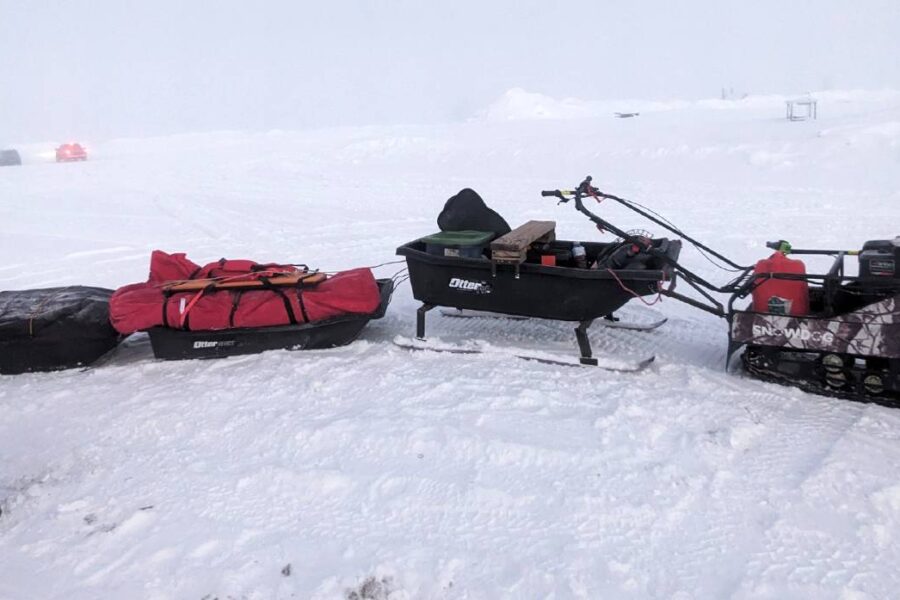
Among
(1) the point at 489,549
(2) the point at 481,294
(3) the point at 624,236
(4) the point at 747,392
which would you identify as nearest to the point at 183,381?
(2) the point at 481,294

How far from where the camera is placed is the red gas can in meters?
4.02

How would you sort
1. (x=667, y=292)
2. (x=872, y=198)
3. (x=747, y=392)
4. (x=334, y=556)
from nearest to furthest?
1. (x=334, y=556)
2. (x=747, y=392)
3. (x=667, y=292)
4. (x=872, y=198)

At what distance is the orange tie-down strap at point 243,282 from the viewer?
481 centimetres

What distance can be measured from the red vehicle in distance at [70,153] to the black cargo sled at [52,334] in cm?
2257

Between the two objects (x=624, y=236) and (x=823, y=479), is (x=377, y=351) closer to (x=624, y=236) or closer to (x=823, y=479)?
(x=624, y=236)

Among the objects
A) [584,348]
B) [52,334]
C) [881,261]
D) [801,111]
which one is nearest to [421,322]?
[584,348]

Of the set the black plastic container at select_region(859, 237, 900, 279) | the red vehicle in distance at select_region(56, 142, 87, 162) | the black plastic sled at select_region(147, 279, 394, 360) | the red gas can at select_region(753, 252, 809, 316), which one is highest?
the red vehicle in distance at select_region(56, 142, 87, 162)

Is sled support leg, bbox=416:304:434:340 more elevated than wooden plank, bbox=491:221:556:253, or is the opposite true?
wooden plank, bbox=491:221:556:253

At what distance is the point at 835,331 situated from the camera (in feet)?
12.2

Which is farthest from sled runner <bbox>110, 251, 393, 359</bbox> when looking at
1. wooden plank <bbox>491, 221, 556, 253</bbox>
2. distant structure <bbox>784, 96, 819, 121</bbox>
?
distant structure <bbox>784, 96, 819, 121</bbox>

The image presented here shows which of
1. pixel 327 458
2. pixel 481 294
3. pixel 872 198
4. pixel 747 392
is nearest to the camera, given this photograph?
pixel 327 458

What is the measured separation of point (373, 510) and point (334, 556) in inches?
12.5

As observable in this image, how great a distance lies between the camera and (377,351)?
15.9 feet

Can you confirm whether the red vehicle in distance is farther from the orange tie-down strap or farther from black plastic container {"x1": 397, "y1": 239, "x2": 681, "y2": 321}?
black plastic container {"x1": 397, "y1": 239, "x2": 681, "y2": 321}
